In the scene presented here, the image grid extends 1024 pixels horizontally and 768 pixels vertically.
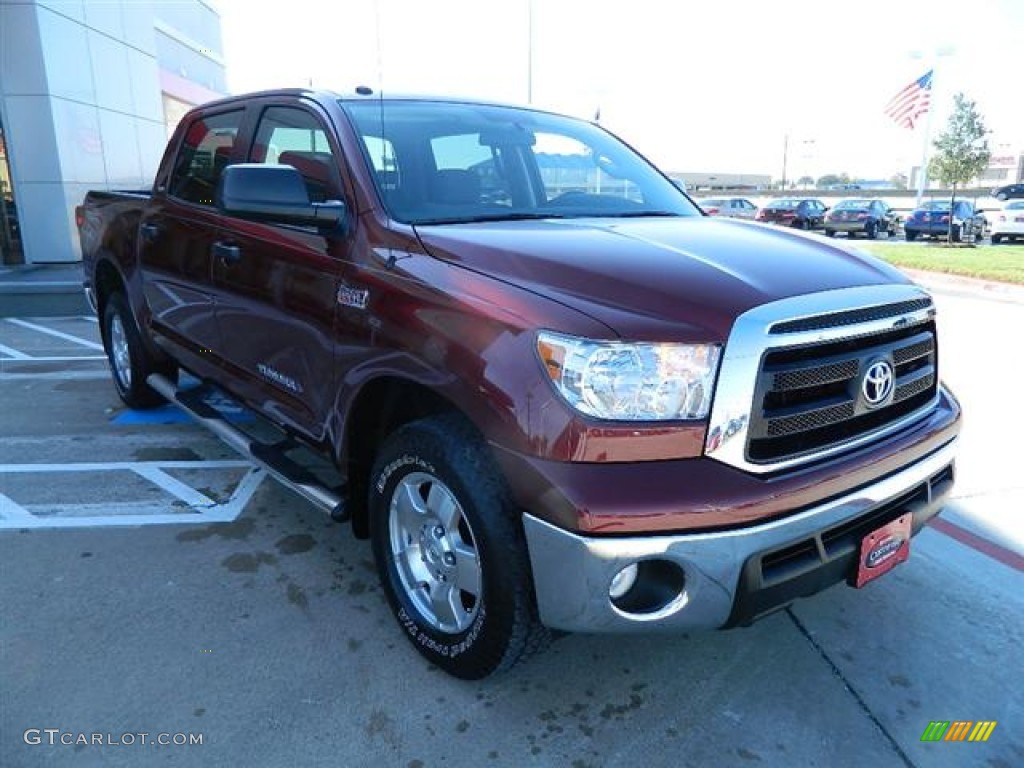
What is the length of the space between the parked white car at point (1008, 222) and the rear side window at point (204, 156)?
2658cm

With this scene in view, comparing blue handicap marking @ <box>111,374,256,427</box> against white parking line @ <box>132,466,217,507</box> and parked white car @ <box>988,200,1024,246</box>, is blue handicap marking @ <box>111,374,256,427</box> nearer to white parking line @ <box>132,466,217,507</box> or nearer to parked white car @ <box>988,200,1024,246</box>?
white parking line @ <box>132,466,217,507</box>

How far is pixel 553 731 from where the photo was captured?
240 cm

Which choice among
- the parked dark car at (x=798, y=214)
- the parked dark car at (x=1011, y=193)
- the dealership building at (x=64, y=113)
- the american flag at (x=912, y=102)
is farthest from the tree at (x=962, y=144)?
the dealership building at (x=64, y=113)

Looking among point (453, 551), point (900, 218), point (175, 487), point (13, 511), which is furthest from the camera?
point (900, 218)

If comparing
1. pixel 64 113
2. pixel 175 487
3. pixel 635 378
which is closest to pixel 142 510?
pixel 175 487

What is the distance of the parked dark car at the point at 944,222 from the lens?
2522cm

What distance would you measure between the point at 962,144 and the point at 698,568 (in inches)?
1168

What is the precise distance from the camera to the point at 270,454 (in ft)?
11.5

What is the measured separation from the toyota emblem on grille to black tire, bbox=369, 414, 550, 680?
3.71 ft

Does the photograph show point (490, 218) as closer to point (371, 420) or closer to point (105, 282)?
point (371, 420)

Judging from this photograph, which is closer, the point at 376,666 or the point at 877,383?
the point at 877,383

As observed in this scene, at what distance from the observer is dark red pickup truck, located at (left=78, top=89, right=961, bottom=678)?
6.72 ft

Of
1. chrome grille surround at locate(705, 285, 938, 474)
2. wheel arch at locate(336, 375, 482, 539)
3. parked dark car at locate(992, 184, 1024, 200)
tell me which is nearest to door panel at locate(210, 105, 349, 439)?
wheel arch at locate(336, 375, 482, 539)

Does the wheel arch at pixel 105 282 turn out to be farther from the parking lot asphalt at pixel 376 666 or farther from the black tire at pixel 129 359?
the parking lot asphalt at pixel 376 666
